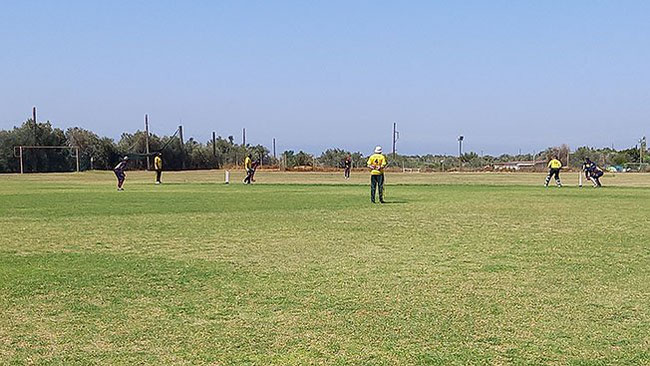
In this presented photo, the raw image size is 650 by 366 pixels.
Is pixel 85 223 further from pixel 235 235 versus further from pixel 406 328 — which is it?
pixel 406 328

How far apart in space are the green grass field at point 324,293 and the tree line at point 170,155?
56179mm

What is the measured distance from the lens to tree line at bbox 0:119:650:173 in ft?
250

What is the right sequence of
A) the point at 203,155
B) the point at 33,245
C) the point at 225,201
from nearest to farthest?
the point at 33,245 < the point at 225,201 < the point at 203,155

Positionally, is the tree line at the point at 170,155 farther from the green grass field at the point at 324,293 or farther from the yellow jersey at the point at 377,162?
the green grass field at the point at 324,293

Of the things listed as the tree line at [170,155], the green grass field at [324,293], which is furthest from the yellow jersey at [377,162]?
the tree line at [170,155]

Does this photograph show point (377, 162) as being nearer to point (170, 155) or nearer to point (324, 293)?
point (324, 293)

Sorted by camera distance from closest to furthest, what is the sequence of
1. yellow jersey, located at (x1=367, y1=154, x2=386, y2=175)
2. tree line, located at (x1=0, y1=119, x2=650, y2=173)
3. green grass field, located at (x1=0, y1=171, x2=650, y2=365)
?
green grass field, located at (x1=0, y1=171, x2=650, y2=365), yellow jersey, located at (x1=367, y1=154, x2=386, y2=175), tree line, located at (x1=0, y1=119, x2=650, y2=173)

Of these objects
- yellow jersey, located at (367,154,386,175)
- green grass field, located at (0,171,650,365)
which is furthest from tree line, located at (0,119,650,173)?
green grass field, located at (0,171,650,365)


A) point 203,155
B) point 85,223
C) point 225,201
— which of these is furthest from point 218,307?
point 203,155

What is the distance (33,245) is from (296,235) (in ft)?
15.1

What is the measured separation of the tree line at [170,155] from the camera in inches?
3004

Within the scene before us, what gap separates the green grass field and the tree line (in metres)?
56.2

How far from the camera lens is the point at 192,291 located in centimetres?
858

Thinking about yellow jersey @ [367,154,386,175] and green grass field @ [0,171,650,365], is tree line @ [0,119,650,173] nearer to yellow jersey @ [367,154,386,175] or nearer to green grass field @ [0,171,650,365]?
yellow jersey @ [367,154,386,175]
